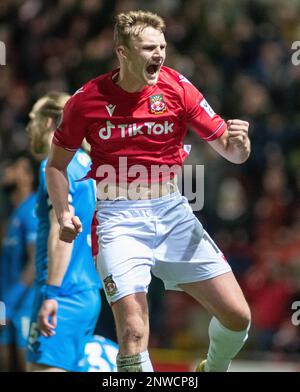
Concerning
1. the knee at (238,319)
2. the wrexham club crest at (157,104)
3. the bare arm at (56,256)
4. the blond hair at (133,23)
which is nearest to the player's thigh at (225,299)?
the knee at (238,319)

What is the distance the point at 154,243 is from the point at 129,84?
2.62 feet

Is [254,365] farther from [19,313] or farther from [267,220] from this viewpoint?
[19,313]

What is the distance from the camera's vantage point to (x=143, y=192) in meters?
5.32

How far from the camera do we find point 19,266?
28.5ft

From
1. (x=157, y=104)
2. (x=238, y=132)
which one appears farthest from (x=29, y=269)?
(x=238, y=132)

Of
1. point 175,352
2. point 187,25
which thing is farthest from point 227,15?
point 175,352

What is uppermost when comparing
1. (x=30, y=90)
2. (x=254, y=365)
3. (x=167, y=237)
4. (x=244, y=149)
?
(x=30, y=90)

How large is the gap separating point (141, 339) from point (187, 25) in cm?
801

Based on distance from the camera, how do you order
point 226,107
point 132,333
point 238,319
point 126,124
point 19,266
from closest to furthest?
point 132,333, point 126,124, point 238,319, point 19,266, point 226,107

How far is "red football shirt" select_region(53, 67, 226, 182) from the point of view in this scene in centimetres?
521

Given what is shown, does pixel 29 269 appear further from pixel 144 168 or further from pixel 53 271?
pixel 144 168

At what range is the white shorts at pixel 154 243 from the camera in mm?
5176

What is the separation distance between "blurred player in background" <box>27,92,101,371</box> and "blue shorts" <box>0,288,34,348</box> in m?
1.68

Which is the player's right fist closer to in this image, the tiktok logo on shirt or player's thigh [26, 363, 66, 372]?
the tiktok logo on shirt
